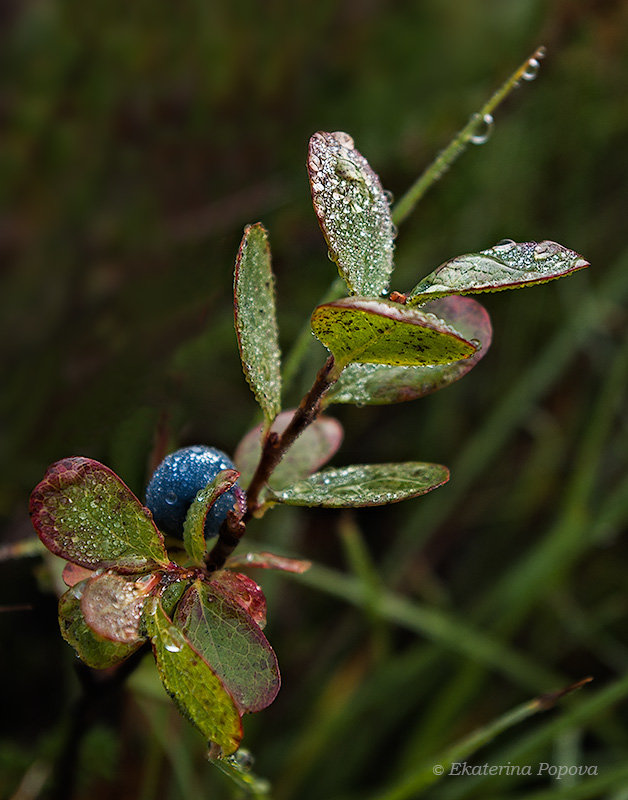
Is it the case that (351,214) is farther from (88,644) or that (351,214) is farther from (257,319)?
(88,644)

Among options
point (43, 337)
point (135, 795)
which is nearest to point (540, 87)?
point (43, 337)

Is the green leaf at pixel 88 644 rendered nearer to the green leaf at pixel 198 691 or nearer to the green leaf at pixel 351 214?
the green leaf at pixel 198 691

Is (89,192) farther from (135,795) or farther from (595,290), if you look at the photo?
(135,795)

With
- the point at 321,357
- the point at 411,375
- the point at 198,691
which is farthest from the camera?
the point at 321,357

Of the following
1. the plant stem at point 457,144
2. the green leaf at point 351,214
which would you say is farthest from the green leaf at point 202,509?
the plant stem at point 457,144

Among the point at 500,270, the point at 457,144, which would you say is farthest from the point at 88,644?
the point at 457,144
